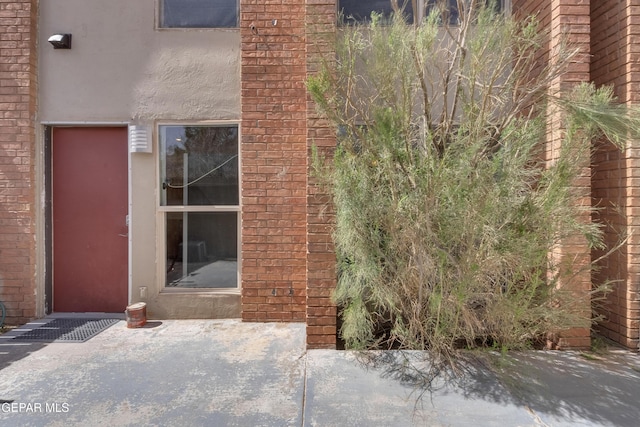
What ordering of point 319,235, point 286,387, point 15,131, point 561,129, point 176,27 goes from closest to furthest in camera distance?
point 286,387
point 561,129
point 319,235
point 15,131
point 176,27

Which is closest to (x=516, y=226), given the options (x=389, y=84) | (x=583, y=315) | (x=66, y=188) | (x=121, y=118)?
(x=583, y=315)

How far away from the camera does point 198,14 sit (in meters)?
4.77

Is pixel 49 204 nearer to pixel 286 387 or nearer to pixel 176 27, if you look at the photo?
pixel 176 27

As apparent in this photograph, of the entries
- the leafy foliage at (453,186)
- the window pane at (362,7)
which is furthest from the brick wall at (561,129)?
the window pane at (362,7)

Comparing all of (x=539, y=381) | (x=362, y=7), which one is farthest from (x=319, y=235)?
(x=362, y=7)

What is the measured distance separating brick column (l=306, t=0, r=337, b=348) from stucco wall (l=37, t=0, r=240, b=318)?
137 cm

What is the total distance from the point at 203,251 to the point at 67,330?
1.73 metres

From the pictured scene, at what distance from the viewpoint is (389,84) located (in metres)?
3.23

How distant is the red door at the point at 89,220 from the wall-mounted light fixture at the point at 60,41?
1001 mm

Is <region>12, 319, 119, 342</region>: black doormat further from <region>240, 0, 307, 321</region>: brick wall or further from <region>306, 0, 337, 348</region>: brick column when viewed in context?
<region>306, 0, 337, 348</region>: brick column

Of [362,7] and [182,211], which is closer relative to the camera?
[362,7]

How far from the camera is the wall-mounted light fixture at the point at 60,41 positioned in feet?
14.9

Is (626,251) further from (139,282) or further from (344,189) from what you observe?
(139,282)

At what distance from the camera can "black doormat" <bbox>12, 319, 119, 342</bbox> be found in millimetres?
4090
